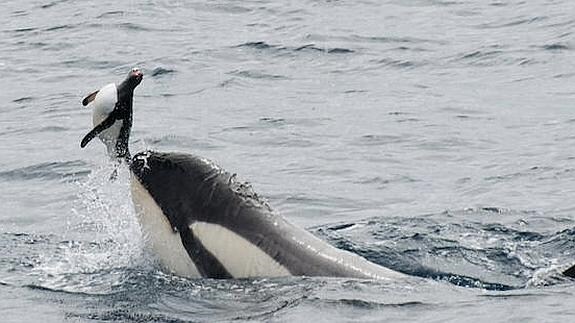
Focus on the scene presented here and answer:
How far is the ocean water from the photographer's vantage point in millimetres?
9961

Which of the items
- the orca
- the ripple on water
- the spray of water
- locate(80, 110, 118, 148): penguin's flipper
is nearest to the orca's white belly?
the orca

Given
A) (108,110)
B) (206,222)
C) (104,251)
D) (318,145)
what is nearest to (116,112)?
(108,110)

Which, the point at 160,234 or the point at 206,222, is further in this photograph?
the point at 160,234

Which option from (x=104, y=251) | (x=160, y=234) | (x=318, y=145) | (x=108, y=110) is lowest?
(x=318, y=145)

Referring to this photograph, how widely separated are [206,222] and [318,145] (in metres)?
6.53

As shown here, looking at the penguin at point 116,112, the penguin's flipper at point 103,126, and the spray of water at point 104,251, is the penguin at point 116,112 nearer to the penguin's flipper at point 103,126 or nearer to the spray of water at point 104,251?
the penguin's flipper at point 103,126

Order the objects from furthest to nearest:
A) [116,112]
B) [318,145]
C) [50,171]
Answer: [318,145]
[50,171]
[116,112]

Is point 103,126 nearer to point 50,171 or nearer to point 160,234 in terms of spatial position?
point 160,234

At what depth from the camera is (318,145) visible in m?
16.2

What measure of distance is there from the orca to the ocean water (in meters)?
0.12

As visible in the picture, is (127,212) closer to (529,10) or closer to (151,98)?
(151,98)

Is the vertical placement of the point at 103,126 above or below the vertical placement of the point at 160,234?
above

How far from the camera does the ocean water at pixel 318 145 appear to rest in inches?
392

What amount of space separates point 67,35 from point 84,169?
28.6 feet
